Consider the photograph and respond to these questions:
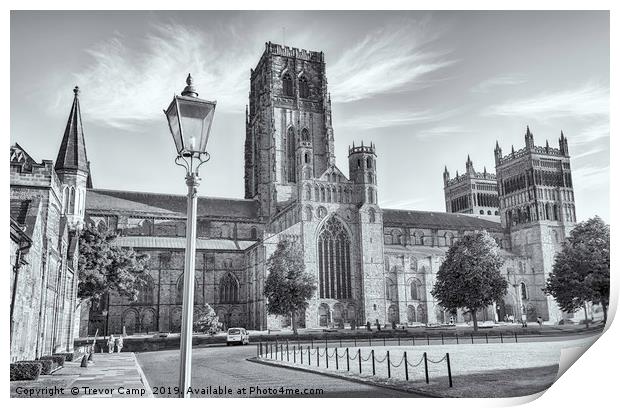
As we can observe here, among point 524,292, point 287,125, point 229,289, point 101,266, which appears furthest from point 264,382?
point 524,292

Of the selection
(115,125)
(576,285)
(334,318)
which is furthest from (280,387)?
(334,318)

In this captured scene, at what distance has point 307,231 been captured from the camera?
47094 millimetres

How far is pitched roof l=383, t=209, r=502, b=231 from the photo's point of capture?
6700 cm

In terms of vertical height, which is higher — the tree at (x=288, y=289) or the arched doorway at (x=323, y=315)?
the tree at (x=288, y=289)

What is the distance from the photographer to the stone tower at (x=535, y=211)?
35.9 m

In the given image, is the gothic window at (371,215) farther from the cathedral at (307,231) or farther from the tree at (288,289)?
the tree at (288,289)

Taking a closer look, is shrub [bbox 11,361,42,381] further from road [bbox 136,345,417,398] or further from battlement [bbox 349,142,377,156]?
battlement [bbox 349,142,377,156]

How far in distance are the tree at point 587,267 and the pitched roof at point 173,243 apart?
1353 inches

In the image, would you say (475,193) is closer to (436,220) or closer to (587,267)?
(436,220)

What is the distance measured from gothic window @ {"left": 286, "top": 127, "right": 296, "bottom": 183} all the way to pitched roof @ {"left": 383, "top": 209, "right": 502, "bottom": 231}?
13679 mm

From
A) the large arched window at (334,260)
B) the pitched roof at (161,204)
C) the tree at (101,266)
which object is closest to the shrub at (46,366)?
the tree at (101,266)
